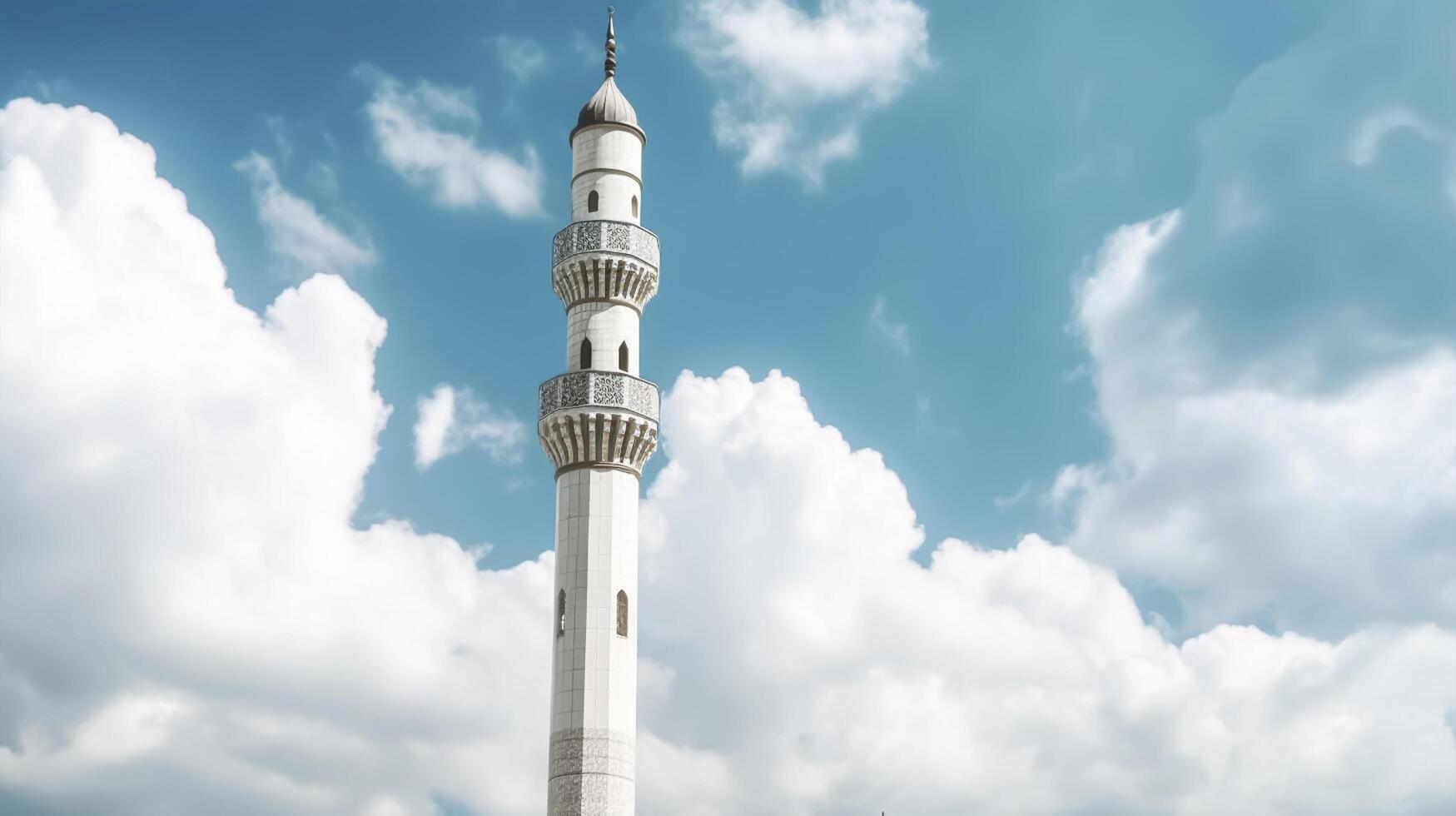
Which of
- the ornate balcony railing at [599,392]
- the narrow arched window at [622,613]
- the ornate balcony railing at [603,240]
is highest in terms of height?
the ornate balcony railing at [603,240]

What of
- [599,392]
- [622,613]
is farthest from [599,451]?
[622,613]

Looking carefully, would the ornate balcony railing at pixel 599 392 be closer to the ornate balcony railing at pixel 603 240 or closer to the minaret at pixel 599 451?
the minaret at pixel 599 451

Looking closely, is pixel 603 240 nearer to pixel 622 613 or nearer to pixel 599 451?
pixel 599 451

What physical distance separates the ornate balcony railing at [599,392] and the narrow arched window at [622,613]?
6003mm

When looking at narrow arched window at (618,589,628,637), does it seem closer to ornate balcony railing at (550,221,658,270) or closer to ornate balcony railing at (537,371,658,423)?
ornate balcony railing at (537,371,658,423)

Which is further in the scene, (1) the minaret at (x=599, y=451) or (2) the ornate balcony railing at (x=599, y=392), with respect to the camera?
(2) the ornate balcony railing at (x=599, y=392)

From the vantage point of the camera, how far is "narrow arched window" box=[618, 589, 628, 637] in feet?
160

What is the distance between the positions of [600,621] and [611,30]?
22.8 metres

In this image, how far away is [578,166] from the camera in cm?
5509

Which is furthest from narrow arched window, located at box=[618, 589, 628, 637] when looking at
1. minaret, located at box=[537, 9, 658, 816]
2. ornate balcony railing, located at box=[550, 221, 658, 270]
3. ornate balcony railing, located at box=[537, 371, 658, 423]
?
ornate balcony railing, located at box=[550, 221, 658, 270]

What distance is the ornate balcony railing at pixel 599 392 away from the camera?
5059 centimetres

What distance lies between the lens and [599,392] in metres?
50.6

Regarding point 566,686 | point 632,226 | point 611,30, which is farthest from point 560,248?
point 566,686

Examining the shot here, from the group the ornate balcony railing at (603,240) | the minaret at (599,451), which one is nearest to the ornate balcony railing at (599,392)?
the minaret at (599,451)
